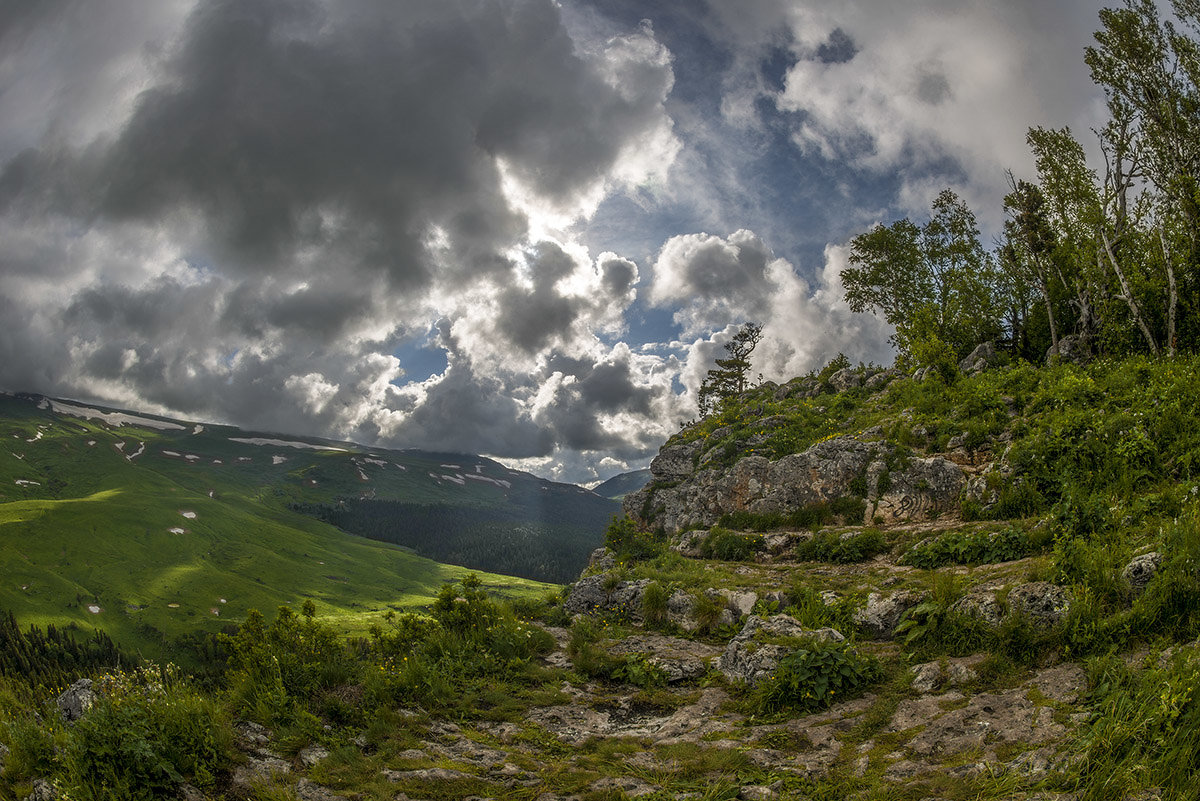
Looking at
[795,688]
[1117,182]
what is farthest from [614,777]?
[1117,182]

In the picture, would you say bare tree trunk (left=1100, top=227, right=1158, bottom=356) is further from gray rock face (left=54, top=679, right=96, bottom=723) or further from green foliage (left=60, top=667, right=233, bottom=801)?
gray rock face (left=54, top=679, right=96, bottom=723)

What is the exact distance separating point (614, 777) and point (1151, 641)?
771 centimetres

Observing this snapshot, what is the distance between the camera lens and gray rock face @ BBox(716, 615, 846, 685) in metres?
10.8

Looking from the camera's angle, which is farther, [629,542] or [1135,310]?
[629,542]

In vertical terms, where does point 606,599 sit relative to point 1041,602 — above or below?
below

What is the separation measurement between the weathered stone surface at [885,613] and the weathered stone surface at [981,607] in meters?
1.52

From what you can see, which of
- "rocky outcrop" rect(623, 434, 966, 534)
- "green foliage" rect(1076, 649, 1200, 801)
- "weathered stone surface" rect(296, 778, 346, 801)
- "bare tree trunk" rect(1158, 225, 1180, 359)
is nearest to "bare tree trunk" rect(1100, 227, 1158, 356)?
"bare tree trunk" rect(1158, 225, 1180, 359)

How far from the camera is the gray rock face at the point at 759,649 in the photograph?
10.8 metres

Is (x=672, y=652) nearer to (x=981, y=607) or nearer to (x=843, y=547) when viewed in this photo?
(x=981, y=607)

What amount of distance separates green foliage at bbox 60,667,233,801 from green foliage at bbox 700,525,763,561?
Answer: 18.2m

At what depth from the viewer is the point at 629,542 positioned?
94.4 ft

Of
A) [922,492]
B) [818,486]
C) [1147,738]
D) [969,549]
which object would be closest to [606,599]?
[969,549]

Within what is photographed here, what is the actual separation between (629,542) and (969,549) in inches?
655

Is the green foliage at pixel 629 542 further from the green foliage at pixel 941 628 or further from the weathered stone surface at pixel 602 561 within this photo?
the green foliage at pixel 941 628
